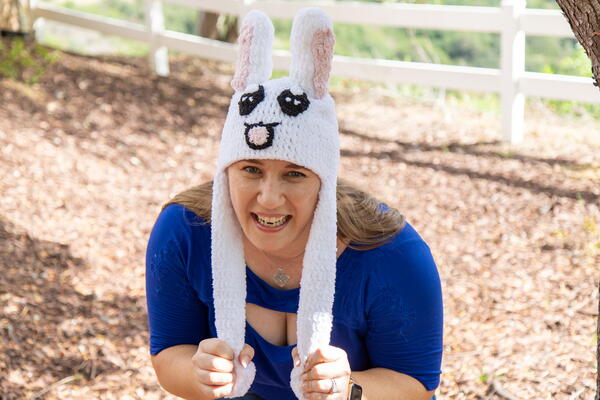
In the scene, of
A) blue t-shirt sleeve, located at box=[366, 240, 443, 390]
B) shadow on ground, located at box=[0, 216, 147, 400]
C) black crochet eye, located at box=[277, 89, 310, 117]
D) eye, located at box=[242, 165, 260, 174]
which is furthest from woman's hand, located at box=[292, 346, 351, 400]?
shadow on ground, located at box=[0, 216, 147, 400]

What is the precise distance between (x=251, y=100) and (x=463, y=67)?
5.04 meters

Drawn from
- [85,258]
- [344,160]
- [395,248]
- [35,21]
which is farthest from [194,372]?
[35,21]

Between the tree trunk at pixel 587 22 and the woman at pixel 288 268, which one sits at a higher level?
the tree trunk at pixel 587 22

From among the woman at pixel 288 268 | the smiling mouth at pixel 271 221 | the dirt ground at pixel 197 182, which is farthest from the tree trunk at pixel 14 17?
the smiling mouth at pixel 271 221

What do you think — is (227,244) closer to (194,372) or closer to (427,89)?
(194,372)

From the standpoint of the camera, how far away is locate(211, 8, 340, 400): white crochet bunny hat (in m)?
2.02

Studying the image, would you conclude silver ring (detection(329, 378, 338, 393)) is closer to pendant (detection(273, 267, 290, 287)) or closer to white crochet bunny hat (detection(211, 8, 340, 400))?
white crochet bunny hat (detection(211, 8, 340, 400))

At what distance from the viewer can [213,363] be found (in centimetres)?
202

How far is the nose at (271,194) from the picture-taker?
6.66ft

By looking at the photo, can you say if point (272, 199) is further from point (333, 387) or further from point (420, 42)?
point (420, 42)

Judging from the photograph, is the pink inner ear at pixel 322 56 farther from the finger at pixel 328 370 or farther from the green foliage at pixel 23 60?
the green foliage at pixel 23 60

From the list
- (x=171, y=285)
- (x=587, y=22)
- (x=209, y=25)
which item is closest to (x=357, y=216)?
(x=171, y=285)

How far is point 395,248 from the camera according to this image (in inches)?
86.9

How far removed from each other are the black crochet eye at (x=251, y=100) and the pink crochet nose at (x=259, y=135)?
0.07 meters
